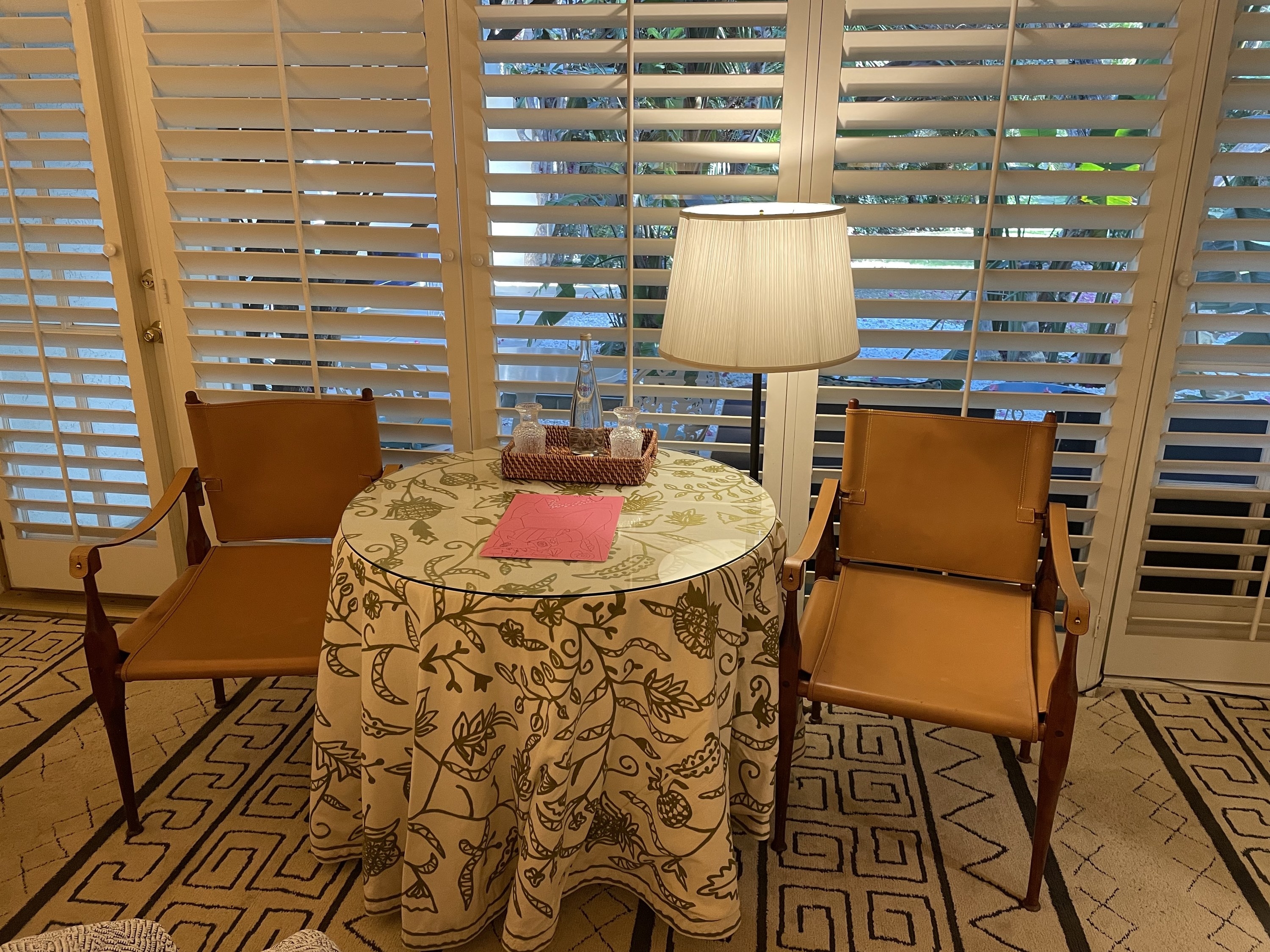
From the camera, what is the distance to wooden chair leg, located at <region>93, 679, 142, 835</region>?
1910 mm

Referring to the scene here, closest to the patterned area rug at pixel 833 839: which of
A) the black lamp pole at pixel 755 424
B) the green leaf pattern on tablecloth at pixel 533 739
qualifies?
the green leaf pattern on tablecloth at pixel 533 739

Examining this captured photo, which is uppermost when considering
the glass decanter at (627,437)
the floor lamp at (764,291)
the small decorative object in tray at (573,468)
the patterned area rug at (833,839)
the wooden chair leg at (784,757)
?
the floor lamp at (764,291)

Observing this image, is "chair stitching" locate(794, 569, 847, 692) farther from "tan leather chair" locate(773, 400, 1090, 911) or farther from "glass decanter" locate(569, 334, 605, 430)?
"glass decanter" locate(569, 334, 605, 430)

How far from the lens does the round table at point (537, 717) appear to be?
155 cm

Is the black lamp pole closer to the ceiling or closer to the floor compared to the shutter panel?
closer to the floor

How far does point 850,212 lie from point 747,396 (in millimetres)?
535

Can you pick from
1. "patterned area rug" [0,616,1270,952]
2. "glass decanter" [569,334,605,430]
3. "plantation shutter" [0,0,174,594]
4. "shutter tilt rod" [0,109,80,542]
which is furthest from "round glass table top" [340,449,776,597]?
"shutter tilt rod" [0,109,80,542]

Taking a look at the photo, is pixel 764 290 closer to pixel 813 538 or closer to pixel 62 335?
pixel 813 538

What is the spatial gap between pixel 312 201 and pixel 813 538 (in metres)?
1.60

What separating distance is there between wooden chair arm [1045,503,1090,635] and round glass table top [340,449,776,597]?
59 centimetres

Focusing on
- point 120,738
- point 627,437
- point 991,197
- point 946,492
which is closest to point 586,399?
point 627,437

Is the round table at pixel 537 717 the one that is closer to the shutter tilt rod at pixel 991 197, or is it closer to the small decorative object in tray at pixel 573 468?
the small decorative object in tray at pixel 573 468

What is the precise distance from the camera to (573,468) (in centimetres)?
207

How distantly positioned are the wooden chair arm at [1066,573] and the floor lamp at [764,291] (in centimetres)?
61
